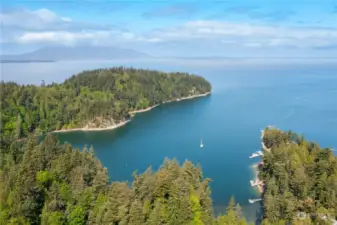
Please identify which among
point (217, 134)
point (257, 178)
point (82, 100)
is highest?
point (82, 100)

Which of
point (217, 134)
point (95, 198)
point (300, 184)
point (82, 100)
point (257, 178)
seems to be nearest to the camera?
point (95, 198)

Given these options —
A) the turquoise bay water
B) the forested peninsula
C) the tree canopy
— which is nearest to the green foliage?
the turquoise bay water

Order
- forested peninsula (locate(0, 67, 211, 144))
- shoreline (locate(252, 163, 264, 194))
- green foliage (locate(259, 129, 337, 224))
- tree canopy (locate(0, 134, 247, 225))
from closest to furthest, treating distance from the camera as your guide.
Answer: tree canopy (locate(0, 134, 247, 225)), green foliage (locate(259, 129, 337, 224)), shoreline (locate(252, 163, 264, 194)), forested peninsula (locate(0, 67, 211, 144))

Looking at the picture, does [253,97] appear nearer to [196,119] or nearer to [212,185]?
[196,119]

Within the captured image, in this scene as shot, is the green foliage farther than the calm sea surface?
No

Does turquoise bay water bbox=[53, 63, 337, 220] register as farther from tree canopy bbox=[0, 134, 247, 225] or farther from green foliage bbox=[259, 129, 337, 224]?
tree canopy bbox=[0, 134, 247, 225]

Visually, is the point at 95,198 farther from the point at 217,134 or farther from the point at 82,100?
the point at 82,100

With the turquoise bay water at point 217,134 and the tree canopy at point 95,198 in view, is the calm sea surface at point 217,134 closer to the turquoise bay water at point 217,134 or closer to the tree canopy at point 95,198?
the turquoise bay water at point 217,134

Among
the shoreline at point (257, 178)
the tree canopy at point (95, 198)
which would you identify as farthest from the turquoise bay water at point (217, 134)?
the tree canopy at point (95, 198)

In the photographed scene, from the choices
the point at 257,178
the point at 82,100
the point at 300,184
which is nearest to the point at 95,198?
the point at 300,184
